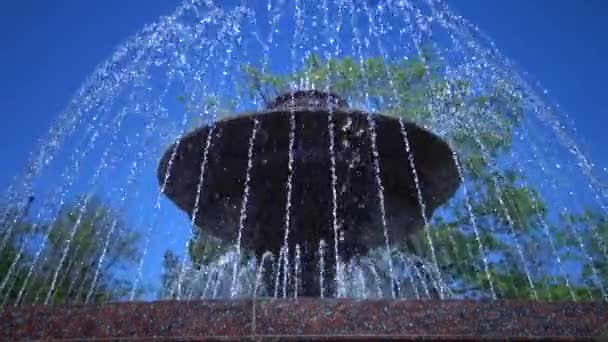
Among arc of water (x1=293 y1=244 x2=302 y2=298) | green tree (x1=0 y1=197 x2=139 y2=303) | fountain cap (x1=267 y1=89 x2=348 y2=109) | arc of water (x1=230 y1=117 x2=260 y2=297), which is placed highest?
green tree (x1=0 y1=197 x2=139 y2=303)

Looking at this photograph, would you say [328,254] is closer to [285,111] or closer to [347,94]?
[285,111]

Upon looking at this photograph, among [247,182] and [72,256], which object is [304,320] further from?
[72,256]

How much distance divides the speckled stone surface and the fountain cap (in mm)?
4812

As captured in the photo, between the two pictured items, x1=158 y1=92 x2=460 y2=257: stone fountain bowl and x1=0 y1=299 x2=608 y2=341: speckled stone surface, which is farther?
x1=158 y1=92 x2=460 y2=257: stone fountain bowl

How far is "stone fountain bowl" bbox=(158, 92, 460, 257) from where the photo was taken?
7.55 metres

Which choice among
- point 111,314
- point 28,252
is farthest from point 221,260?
point 28,252

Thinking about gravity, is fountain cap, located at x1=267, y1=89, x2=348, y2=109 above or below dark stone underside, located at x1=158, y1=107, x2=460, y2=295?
above

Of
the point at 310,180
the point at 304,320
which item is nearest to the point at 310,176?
the point at 310,180

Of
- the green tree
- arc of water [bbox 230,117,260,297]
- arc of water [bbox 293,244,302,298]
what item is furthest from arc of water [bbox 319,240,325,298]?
the green tree

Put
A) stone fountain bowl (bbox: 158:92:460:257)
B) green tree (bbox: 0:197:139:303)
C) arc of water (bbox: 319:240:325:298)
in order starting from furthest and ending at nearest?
green tree (bbox: 0:197:139:303) → arc of water (bbox: 319:240:325:298) → stone fountain bowl (bbox: 158:92:460:257)

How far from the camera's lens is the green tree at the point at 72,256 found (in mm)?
20281

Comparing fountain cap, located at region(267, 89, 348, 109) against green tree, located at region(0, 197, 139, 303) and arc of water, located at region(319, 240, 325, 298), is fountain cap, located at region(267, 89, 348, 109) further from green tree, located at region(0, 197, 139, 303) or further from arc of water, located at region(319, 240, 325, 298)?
green tree, located at region(0, 197, 139, 303)

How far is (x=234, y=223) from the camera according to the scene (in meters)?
8.71

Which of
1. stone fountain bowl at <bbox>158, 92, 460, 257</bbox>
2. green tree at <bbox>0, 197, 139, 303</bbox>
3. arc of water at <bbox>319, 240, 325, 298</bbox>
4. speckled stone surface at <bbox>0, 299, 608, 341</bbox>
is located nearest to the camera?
speckled stone surface at <bbox>0, 299, 608, 341</bbox>
